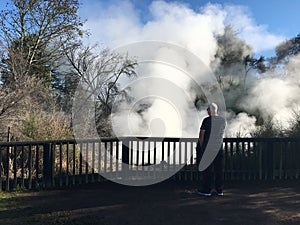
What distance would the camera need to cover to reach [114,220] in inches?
166

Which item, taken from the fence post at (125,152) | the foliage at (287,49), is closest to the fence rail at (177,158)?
the fence post at (125,152)

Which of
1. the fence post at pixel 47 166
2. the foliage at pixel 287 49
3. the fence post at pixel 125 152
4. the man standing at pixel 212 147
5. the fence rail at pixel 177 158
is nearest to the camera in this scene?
the man standing at pixel 212 147

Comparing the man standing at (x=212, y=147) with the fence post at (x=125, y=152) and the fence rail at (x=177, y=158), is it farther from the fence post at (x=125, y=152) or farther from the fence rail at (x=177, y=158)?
the fence post at (x=125, y=152)

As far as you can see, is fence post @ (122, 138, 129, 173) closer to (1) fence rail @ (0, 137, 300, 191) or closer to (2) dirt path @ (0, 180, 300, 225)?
(1) fence rail @ (0, 137, 300, 191)

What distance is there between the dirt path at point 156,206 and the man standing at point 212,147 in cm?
23

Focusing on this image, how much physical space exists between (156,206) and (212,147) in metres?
1.47

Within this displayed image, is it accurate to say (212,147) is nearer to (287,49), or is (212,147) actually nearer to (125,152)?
(125,152)

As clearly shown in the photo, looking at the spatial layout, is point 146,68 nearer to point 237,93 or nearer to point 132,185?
point 237,93

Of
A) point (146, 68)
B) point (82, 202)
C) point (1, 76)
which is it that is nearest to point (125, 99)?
point (146, 68)

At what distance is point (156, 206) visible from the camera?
4859 mm

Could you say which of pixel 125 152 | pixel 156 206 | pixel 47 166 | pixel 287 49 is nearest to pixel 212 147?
pixel 156 206

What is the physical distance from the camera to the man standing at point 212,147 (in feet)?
18.1

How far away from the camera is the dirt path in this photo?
4.22 metres

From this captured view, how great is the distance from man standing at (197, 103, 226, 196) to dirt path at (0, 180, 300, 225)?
0.75ft
